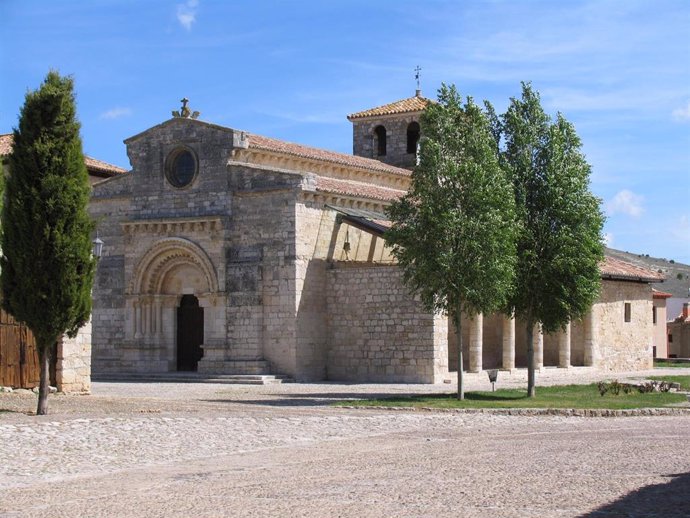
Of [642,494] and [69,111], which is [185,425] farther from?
[642,494]

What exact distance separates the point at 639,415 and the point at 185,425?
28.7 ft

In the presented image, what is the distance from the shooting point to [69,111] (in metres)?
18.9

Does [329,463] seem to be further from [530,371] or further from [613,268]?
[613,268]

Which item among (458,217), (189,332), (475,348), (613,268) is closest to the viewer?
(458,217)

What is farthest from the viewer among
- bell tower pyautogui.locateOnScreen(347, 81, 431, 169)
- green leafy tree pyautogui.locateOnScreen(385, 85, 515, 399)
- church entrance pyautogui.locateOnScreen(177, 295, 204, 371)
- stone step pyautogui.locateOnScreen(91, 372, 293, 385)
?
bell tower pyautogui.locateOnScreen(347, 81, 431, 169)

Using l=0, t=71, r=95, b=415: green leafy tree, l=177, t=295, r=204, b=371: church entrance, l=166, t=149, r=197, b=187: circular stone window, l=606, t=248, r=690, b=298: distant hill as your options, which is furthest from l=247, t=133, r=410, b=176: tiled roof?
l=606, t=248, r=690, b=298: distant hill

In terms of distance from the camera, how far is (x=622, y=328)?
40.6 metres

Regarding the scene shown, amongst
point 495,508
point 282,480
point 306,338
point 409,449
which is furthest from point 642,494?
point 306,338

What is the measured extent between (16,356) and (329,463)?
12609mm

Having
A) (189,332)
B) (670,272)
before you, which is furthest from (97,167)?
(670,272)

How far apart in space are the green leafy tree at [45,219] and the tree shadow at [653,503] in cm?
1164

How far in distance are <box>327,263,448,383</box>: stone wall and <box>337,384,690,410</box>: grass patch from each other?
4511mm

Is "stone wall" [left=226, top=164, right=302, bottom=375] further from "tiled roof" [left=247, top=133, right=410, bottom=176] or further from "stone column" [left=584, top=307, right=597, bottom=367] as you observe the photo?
"stone column" [left=584, top=307, right=597, bottom=367]

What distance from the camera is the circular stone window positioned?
111ft
